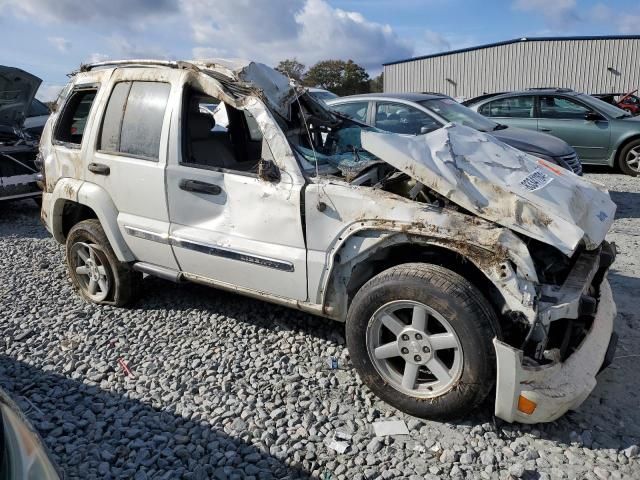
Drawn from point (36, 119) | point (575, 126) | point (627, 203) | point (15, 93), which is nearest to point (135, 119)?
point (15, 93)

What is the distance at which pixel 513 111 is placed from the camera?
10289 mm

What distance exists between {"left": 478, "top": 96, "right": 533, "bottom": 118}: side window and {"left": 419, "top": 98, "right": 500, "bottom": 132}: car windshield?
251cm

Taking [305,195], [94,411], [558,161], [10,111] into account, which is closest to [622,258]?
[558,161]

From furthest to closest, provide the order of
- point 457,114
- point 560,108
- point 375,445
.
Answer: point 560,108
point 457,114
point 375,445

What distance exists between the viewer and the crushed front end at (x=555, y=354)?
8.71ft

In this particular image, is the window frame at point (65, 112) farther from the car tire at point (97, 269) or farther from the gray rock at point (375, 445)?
the gray rock at point (375, 445)

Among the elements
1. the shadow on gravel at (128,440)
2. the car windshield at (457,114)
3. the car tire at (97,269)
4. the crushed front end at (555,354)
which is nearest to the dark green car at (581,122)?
the car windshield at (457,114)

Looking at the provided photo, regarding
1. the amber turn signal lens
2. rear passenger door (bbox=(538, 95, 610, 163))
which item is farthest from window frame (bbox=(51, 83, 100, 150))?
rear passenger door (bbox=(538, 95, 610, 163))

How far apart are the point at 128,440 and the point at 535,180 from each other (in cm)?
284

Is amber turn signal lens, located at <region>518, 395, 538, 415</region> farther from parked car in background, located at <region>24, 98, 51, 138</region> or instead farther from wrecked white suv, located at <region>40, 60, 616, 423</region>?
parked car in background, located at <region>24, 98, 51, 138</region>

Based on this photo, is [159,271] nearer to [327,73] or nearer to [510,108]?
[510,108]

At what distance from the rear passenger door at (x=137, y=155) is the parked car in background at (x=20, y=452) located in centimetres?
228

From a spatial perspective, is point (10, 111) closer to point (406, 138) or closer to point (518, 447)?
point (406, 138)

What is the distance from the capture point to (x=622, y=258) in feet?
17.9
